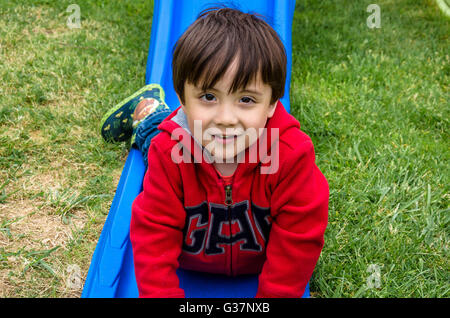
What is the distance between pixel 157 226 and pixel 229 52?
657 millimetres

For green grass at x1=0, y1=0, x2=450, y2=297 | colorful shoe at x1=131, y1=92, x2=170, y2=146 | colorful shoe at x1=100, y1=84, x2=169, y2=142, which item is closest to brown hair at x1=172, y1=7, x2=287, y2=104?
green grass at x1=0, y1=0, x2=450, y2=297

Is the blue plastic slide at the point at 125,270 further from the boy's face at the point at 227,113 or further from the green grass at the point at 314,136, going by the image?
the boy's face at the point at 227,113

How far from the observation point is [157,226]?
164cm

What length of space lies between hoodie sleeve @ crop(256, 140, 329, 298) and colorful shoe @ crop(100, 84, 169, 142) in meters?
1.32

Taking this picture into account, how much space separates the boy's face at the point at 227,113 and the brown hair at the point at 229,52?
27mm

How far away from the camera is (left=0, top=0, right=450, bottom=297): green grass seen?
2.10 metres

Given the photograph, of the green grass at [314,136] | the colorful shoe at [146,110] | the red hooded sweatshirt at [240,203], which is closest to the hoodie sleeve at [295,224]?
the red hooded sweatshirt at [240,203]

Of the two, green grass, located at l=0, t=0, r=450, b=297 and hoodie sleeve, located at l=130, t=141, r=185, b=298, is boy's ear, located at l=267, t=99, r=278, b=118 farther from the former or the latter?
green grass, located at l=0, t=0, r=450, b=297

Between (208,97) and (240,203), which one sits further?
(240,203)

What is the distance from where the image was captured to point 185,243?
179cm

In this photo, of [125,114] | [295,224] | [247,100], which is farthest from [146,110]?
[295,224]

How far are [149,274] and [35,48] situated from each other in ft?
9.69

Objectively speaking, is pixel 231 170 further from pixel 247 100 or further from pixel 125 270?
pixel 125 270
